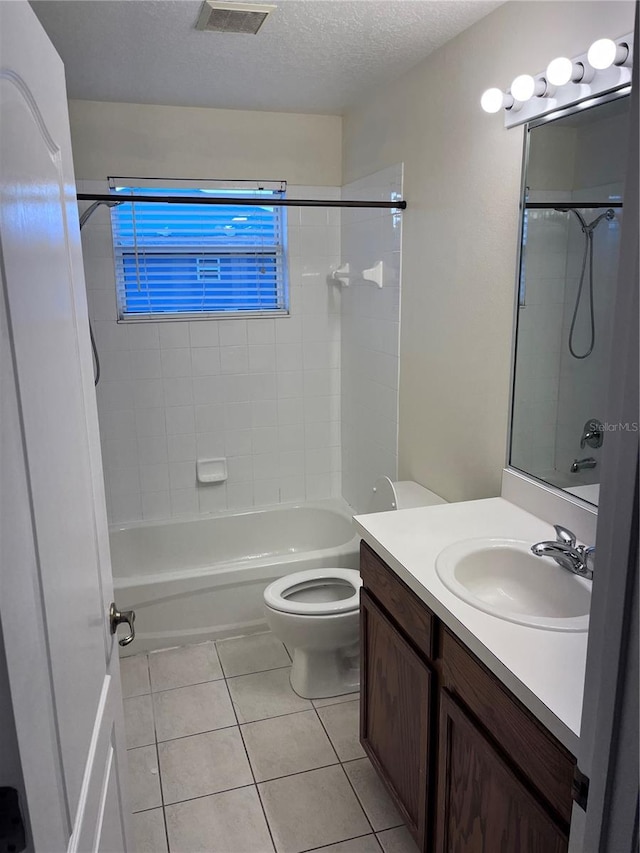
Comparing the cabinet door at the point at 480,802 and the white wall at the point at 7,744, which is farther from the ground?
the white wall at the point at 7,744

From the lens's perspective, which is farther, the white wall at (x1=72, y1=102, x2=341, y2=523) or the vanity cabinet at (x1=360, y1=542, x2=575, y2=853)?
the white wall at (x1=72, y1=102, x2=341, y2=523)

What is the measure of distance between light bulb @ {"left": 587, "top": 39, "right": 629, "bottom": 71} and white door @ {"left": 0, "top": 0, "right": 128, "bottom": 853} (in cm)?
118

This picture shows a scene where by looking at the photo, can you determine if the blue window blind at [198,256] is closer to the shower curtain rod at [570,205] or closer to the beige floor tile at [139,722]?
the shower curtain rod at [570,205]

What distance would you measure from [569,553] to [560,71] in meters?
1.21

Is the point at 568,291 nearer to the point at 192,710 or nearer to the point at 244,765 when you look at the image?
the point at 244,765

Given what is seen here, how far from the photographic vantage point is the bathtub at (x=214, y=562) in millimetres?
2938

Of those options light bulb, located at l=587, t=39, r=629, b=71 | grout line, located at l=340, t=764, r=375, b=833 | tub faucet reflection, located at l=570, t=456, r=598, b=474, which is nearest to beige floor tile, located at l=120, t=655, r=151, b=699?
grout line, located at l=340, t=764, r=375, b=833

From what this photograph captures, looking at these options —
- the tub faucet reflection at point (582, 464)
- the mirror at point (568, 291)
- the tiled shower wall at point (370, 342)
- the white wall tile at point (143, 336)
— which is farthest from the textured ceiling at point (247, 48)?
the tub faucet reflection at point (582, 464)

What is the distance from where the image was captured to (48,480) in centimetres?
89

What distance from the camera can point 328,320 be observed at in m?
3.50

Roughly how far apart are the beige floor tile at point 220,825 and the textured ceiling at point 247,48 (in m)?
2.48

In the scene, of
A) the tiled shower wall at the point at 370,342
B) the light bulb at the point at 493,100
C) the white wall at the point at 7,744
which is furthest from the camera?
the tiled shower wall at the point at 370,342

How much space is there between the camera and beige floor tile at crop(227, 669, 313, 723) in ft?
8.15

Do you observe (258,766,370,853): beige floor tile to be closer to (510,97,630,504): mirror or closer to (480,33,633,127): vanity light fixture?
(510,97,630,504): mirror
